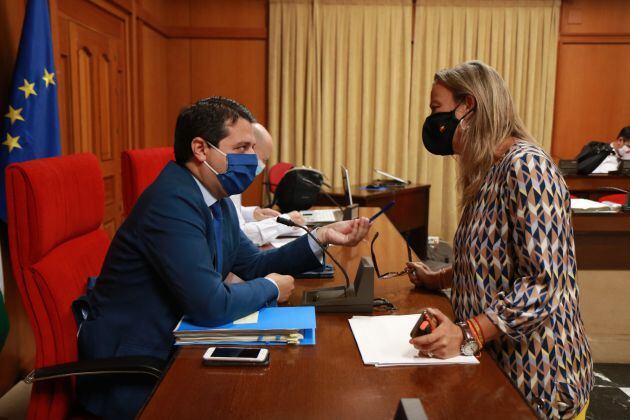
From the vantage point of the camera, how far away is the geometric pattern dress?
118 centimetres

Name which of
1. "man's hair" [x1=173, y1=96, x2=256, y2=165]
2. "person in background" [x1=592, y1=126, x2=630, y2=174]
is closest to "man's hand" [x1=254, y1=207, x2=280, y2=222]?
"man's hair" [x1=173, y1=96, x2=256, y2=165]

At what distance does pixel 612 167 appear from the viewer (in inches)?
211

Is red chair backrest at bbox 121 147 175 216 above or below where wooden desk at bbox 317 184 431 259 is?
above

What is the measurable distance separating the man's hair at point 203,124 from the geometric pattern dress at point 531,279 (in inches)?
26.1

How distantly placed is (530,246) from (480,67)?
492 millimetres

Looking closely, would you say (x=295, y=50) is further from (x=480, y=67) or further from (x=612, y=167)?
(x=480, y=67)

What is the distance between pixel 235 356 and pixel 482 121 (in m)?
0.80

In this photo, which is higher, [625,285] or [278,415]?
[278,415]

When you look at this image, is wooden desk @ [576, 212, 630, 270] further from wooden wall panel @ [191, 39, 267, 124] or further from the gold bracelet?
wooden wall panel @ [191, 39, 267, 124]

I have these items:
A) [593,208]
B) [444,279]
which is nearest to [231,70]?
[593,208]

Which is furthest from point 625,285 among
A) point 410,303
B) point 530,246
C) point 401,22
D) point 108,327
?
point 401,22

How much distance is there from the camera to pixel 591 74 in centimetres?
633

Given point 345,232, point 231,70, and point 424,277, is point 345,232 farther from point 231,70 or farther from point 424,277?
point 231,70

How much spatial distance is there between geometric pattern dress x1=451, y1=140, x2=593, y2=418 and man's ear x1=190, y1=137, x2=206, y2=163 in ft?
2.27
